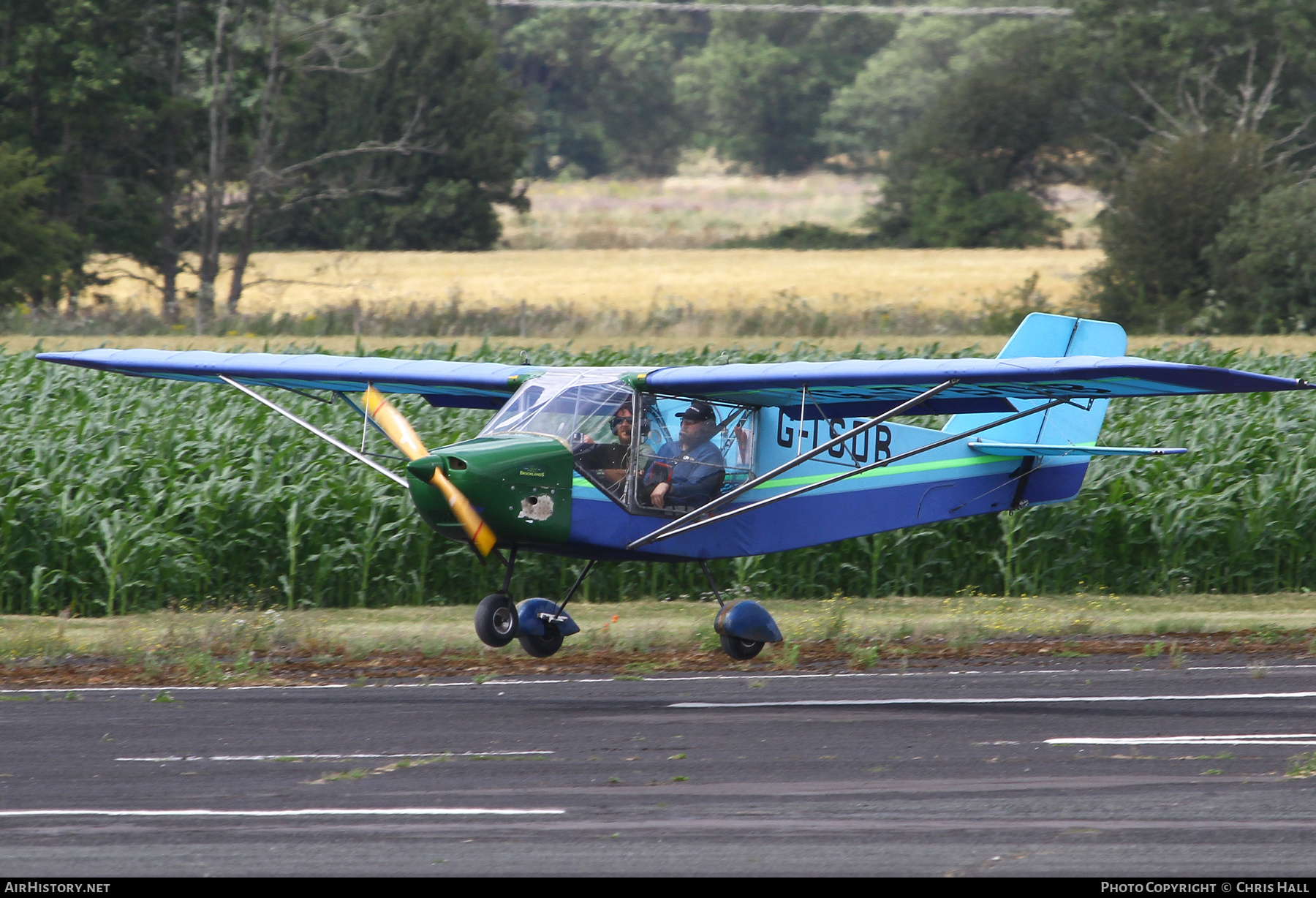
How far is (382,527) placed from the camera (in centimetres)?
1619

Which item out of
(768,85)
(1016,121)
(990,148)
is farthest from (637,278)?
(768,85)

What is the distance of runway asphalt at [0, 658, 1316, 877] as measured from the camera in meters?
6.82

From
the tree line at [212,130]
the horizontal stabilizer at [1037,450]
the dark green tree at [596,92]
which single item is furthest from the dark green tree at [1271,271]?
the dark green tree at [596,92]

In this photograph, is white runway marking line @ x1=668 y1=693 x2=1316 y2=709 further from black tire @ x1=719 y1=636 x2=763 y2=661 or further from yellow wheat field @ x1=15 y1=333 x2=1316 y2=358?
yellow wheat field @ x1=15 y1=333 x2=1316 y2=358

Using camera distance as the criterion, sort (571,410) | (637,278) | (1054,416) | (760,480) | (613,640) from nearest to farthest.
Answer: (571,410) < (760,480) < (613,640) < (1054,416) < (637,278)

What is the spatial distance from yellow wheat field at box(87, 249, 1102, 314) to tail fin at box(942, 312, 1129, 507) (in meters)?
32.0

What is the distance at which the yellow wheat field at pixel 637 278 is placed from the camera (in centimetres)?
5025

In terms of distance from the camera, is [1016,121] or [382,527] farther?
[1016,121]

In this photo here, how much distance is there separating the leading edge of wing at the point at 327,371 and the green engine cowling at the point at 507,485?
1.74m

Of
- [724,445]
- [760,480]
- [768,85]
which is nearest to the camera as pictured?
[760,480]

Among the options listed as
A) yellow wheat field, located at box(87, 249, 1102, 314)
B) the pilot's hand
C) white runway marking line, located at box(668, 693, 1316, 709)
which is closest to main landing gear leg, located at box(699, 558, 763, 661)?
the pilot's hand

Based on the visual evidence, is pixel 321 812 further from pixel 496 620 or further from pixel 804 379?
pixel 804 379

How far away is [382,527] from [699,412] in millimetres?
5180

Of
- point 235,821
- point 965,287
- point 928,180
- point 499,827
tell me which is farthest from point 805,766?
point 928,180
